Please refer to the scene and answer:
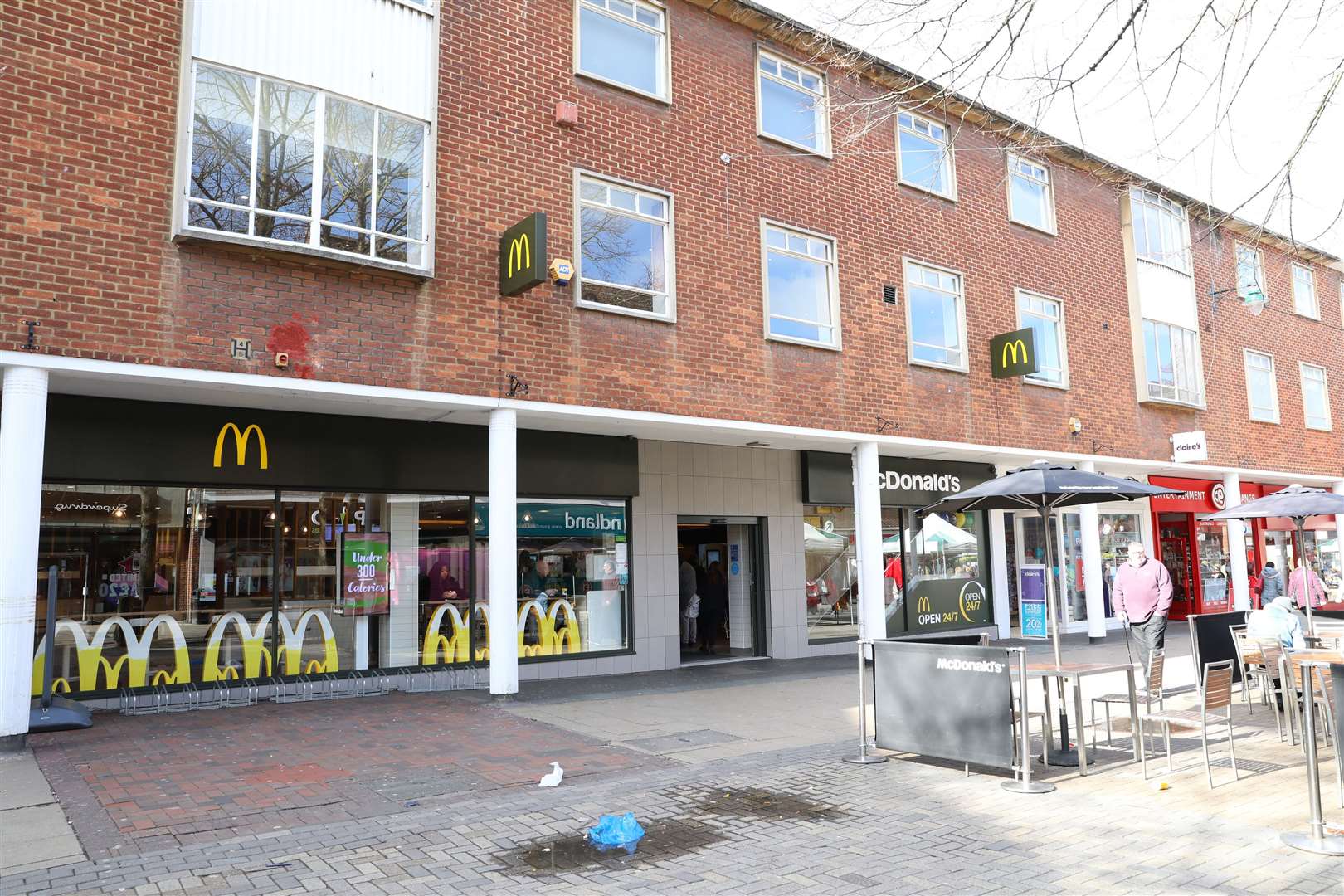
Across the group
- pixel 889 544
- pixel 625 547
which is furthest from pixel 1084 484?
pixel 889 544

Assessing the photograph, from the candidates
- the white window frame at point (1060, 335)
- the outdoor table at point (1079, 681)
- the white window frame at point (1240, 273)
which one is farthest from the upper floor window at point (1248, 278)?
the outdoor table at point (1079, 681)

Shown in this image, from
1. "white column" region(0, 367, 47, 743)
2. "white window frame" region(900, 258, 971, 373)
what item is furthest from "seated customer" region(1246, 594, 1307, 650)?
"white column" region(0, 367, 47, 743)

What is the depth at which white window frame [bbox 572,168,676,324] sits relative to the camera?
11.8 metres

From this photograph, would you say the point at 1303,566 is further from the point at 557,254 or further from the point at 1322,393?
the point at 1322,393

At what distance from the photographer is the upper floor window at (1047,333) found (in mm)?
17922

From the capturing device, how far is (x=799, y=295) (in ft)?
47.1

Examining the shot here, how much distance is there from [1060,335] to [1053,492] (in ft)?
39.6

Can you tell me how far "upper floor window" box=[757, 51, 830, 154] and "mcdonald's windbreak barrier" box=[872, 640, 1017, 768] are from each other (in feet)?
31.0

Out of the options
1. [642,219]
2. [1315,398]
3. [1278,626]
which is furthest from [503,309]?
[1315,398]

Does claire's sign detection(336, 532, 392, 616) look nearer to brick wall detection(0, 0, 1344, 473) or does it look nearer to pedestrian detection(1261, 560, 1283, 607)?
brick wall detection(0, 0, 1344, 473)

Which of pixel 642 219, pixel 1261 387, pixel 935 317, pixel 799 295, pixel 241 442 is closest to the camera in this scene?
pixel 241 442

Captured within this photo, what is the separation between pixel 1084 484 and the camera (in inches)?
309

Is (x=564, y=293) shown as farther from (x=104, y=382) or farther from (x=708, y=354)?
(x=104, y=382)

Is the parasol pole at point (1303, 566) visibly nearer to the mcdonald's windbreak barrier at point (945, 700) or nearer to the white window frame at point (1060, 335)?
the white window frame at point (1060, 335)
